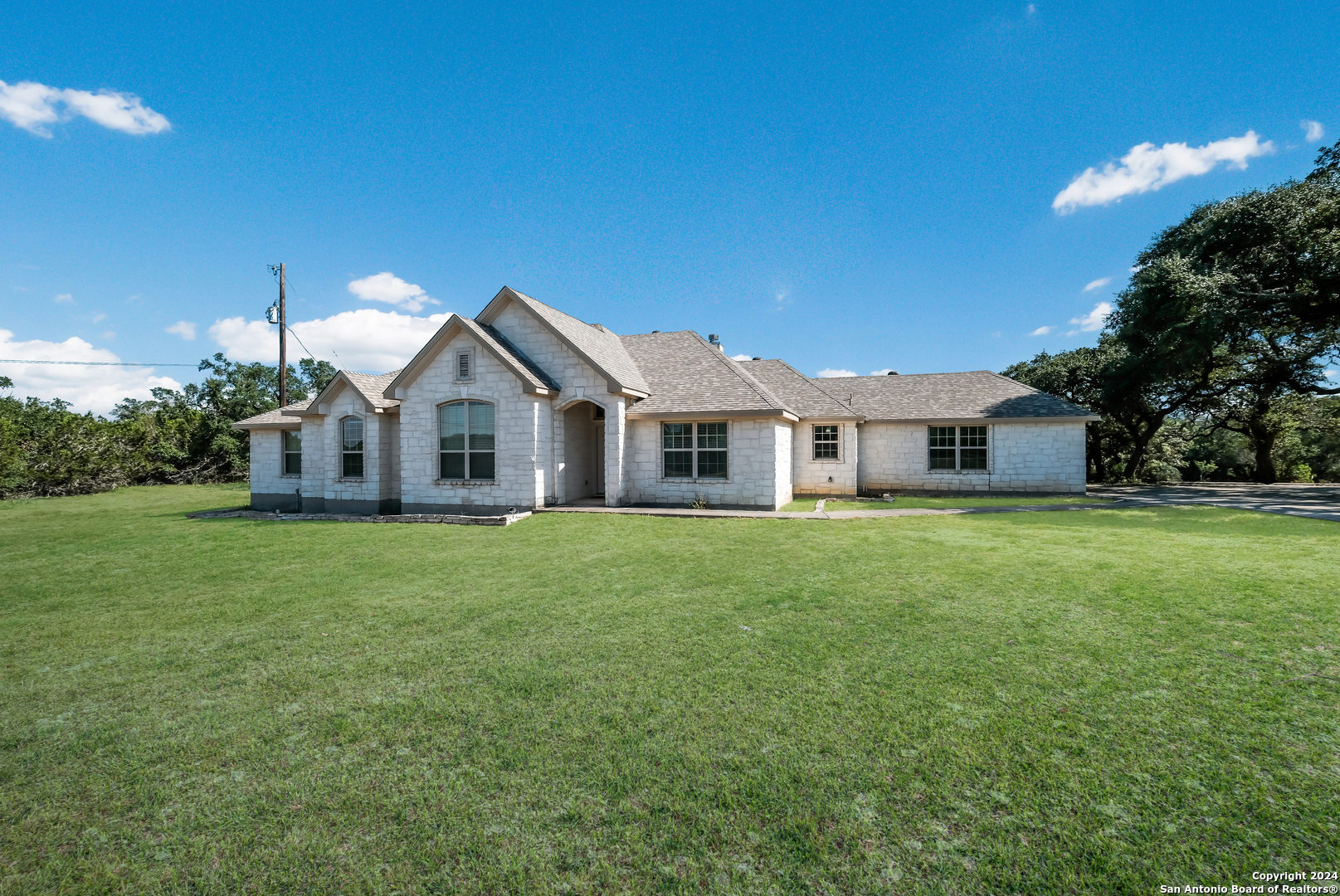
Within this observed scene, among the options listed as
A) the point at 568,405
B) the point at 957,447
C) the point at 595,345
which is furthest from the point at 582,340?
the point at 957,447

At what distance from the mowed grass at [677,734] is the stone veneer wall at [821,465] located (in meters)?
11.8

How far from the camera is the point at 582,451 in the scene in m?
17.7

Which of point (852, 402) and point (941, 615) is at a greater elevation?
point (852, 402)

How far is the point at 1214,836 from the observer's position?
2615 mm

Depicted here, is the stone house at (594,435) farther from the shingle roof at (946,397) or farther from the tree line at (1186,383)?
the tree line at (1186,383)

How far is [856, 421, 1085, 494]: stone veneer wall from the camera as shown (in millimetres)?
19078

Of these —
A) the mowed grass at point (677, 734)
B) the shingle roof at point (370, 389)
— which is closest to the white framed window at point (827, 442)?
the mowed grass at point (677, 734)

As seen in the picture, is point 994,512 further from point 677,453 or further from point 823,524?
point 677,453

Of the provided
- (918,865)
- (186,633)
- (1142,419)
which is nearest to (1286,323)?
(1142,419)

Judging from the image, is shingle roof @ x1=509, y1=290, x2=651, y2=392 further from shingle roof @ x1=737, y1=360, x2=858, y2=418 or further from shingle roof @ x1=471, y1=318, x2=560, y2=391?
shingle roof @ x1=737, y1=360, x2=858, y2=418

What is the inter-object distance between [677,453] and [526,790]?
13.6 metres

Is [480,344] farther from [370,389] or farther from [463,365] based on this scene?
[370,389]

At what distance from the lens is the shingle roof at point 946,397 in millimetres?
19453

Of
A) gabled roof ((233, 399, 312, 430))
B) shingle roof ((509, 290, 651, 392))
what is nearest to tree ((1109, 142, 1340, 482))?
shingle roof ((509, 290, 651, 392))
